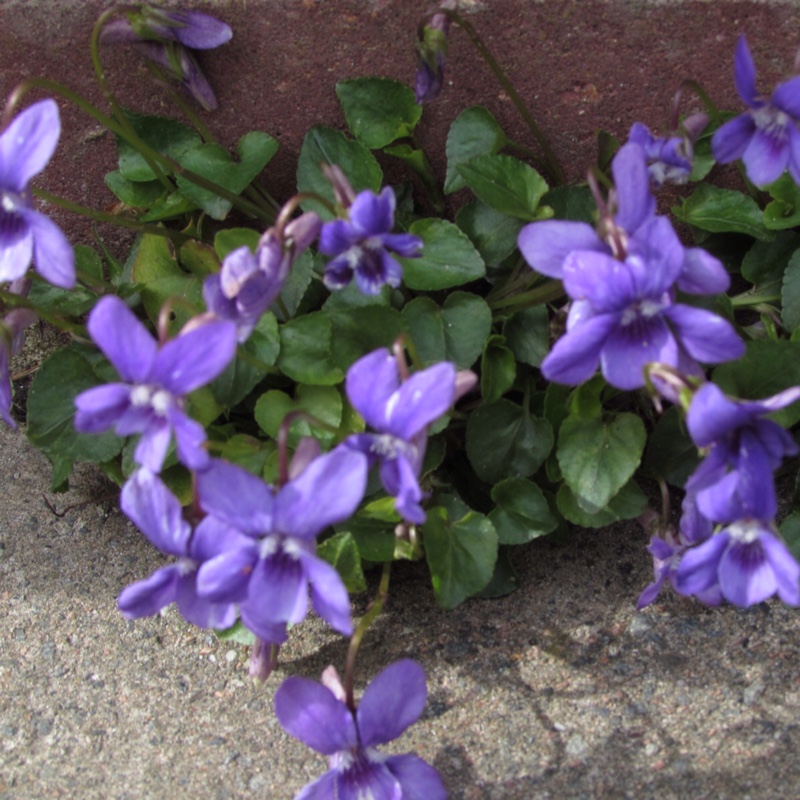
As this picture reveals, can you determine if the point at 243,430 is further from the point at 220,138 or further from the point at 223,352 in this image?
the point at 223,352

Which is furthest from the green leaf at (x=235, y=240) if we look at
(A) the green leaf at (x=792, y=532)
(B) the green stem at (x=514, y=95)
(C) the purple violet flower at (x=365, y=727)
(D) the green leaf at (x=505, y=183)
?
(A) the green leaf at (x=792, y=532)

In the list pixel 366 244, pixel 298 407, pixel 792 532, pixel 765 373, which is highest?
pixel 366 244

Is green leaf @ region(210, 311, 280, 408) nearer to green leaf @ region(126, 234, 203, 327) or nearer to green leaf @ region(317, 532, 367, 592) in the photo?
green leaf @ region(126, 234, 203, 327)

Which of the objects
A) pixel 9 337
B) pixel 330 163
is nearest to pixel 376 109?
pixel 330 163

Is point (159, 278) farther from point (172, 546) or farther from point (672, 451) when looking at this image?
point (672, 451)

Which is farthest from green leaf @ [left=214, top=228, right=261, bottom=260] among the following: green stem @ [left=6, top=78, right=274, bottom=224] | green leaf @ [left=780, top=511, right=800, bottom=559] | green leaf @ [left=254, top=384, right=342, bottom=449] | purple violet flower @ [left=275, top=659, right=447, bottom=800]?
green leaf @ [left=780, top=511, right=800, bottom=559]

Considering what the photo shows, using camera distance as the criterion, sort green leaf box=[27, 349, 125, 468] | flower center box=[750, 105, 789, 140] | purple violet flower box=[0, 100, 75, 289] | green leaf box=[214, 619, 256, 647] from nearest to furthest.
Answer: purple violet flower box=[0, 100, 75, 289] → flower center box=[750, 105, 789, 140] → green leaf box=[214, 619, 256, 647] → green leaf box=[27, 349, 125, 468]
